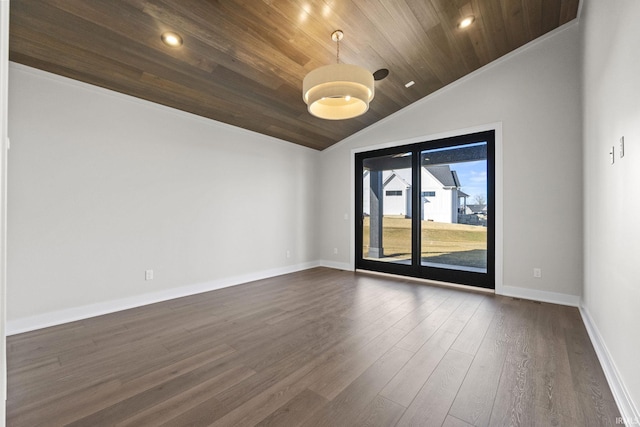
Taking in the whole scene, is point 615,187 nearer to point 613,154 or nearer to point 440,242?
point 613,154

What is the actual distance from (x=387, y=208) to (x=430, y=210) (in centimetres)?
81

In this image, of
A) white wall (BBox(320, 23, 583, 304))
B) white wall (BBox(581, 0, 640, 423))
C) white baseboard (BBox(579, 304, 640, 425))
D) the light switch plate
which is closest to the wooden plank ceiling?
white wall (BBox(320, 23, 583, 304))

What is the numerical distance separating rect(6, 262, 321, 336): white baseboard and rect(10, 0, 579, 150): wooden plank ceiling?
249 cm

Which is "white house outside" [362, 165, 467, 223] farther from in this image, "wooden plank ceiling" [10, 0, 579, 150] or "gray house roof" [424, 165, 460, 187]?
"wooden plank ceiling" [10, 0, 579, 150]

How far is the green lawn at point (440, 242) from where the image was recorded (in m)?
4.27

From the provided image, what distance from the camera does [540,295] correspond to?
3662 millimetres

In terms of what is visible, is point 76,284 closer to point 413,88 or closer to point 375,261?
point 375,261

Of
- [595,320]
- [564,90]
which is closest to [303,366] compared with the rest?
[595,320]

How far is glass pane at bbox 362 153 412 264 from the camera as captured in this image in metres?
4.99

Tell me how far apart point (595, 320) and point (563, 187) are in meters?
1.76

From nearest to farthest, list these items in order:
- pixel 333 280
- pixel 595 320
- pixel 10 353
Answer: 1. pixel 10 353
2. pixel 595 320
3. pixel 333 280

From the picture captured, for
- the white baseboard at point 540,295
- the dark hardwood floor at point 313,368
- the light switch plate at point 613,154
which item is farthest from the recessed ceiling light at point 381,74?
the white baseboard at point 540,295

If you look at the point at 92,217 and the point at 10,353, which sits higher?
the point at 92,217

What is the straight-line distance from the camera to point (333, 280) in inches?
188
